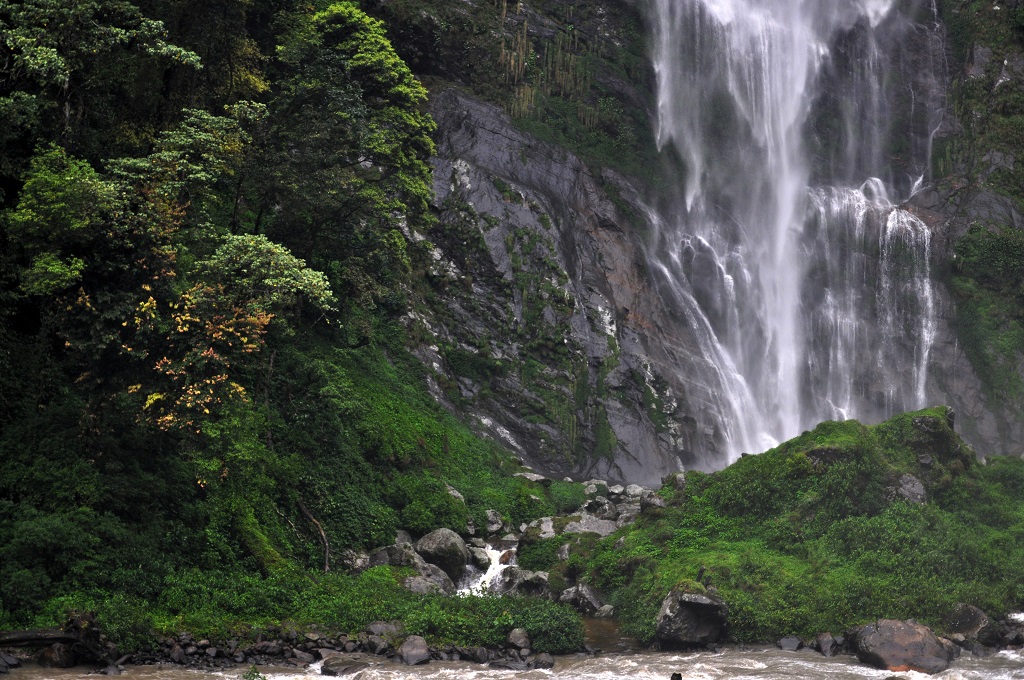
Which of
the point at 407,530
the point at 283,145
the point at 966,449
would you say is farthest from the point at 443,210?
the point at 966,449

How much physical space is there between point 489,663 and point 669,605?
375 cm

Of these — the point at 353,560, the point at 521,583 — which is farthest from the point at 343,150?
the point at 521,583

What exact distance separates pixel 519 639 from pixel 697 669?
10.6 feet

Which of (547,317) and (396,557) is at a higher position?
(547,317)

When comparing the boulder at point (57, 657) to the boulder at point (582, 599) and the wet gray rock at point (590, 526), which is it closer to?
the boulder at point (582, 599)

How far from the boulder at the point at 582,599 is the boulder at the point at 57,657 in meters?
9.87

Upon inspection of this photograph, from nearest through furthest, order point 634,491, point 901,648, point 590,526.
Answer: point 901,648 → point 590,526 → point 634,491

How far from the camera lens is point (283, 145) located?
21359 millimetres

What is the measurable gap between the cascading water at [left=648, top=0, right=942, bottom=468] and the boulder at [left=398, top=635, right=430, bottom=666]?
20.3 m

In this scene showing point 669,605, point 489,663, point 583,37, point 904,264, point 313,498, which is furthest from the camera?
point 583,37

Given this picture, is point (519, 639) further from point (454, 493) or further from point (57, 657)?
point (454, 493)

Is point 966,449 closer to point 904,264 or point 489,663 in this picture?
point 489,663

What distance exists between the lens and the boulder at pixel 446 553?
20.7 m

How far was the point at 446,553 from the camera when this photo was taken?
20656mm
